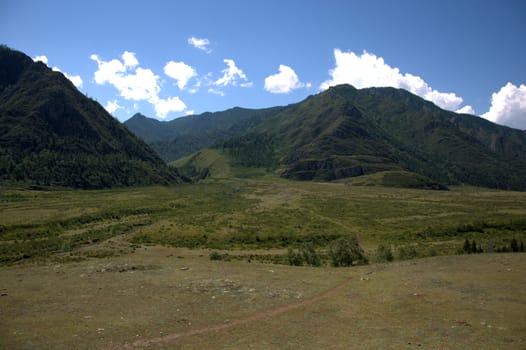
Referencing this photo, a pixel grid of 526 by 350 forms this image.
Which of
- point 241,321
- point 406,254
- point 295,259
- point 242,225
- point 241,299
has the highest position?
point 241,321

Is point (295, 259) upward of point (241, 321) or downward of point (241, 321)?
downward

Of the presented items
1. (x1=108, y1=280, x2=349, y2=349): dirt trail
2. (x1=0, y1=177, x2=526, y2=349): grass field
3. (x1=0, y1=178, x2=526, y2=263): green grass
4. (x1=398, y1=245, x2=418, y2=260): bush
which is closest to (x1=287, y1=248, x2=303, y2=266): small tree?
(x1=0, y1=177, x2=526, y2=349): grass field

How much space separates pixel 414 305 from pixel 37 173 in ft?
674

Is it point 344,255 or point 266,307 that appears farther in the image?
point 344,255

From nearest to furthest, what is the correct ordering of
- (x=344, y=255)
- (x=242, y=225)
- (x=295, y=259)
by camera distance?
(x=344, y=255) < (x=295, y=259) < (x=242, y=225)

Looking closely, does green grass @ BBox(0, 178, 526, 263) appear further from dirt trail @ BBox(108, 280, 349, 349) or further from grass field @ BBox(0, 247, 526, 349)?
dirt trail @ BBox(108, 280, 349, 349)

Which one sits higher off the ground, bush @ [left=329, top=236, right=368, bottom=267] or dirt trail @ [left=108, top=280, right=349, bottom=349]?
dirt trail @ [left=108, top=280, right=349, bottom=349]

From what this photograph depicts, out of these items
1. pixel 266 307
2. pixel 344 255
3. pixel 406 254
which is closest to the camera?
pixel 266 307

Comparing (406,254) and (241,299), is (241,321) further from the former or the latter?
(406,254)

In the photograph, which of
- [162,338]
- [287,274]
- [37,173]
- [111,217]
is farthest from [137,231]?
[37,173]

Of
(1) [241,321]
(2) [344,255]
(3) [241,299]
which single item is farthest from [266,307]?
(2) [344,255]

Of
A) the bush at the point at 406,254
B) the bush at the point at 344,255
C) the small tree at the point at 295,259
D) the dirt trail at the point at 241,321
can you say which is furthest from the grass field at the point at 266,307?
the bush at the point at 406,254

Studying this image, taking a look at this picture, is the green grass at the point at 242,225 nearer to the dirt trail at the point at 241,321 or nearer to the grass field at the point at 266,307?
the grass field at the point at 266,307

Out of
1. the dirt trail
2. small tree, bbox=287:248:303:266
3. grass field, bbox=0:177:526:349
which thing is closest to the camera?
the dirt trail
